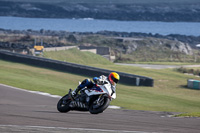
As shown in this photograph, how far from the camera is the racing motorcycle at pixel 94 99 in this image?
10938mm

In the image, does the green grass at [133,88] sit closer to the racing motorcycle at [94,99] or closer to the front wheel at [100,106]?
the racing motorcycle at [94,99]

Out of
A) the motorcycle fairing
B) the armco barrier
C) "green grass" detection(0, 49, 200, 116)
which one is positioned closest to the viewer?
the motorcycle fairing

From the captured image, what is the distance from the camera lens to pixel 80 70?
33656mm

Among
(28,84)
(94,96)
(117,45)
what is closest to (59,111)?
(94,96)

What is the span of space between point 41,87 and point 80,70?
1023 cm

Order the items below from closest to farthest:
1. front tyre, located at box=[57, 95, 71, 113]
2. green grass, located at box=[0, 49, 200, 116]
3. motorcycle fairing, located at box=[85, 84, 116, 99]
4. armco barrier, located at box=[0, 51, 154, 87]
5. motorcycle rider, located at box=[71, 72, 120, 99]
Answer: motorcycle fairing, located at box=[85, 84, 116, 99], motorcycle rider, located at box=[71, 72, 120, 99], front tyre, located at box=[57, 95, 71, 113], green grass, located at box=[0, 49, 200, 116], armco barrier, located at box=[0, 51, 154, 87]

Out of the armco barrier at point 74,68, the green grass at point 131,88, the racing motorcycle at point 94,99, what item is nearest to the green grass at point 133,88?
the green grass at point 131,88

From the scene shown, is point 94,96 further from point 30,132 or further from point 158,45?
point 158,45

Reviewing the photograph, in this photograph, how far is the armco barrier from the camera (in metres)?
30.9

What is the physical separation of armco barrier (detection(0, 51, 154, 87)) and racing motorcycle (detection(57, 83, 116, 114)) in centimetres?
1930

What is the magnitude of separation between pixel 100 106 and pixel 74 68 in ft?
75.9

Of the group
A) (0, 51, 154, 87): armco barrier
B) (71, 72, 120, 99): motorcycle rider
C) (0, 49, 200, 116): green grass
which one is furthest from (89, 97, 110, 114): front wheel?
(0, 51, 154, 87): armco barrier

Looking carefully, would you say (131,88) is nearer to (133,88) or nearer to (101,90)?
(133,88)

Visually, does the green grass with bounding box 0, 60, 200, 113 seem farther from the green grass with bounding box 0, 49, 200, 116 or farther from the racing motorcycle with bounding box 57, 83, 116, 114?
the racing motorcycle with bounding box 57, 83, 116, 114
